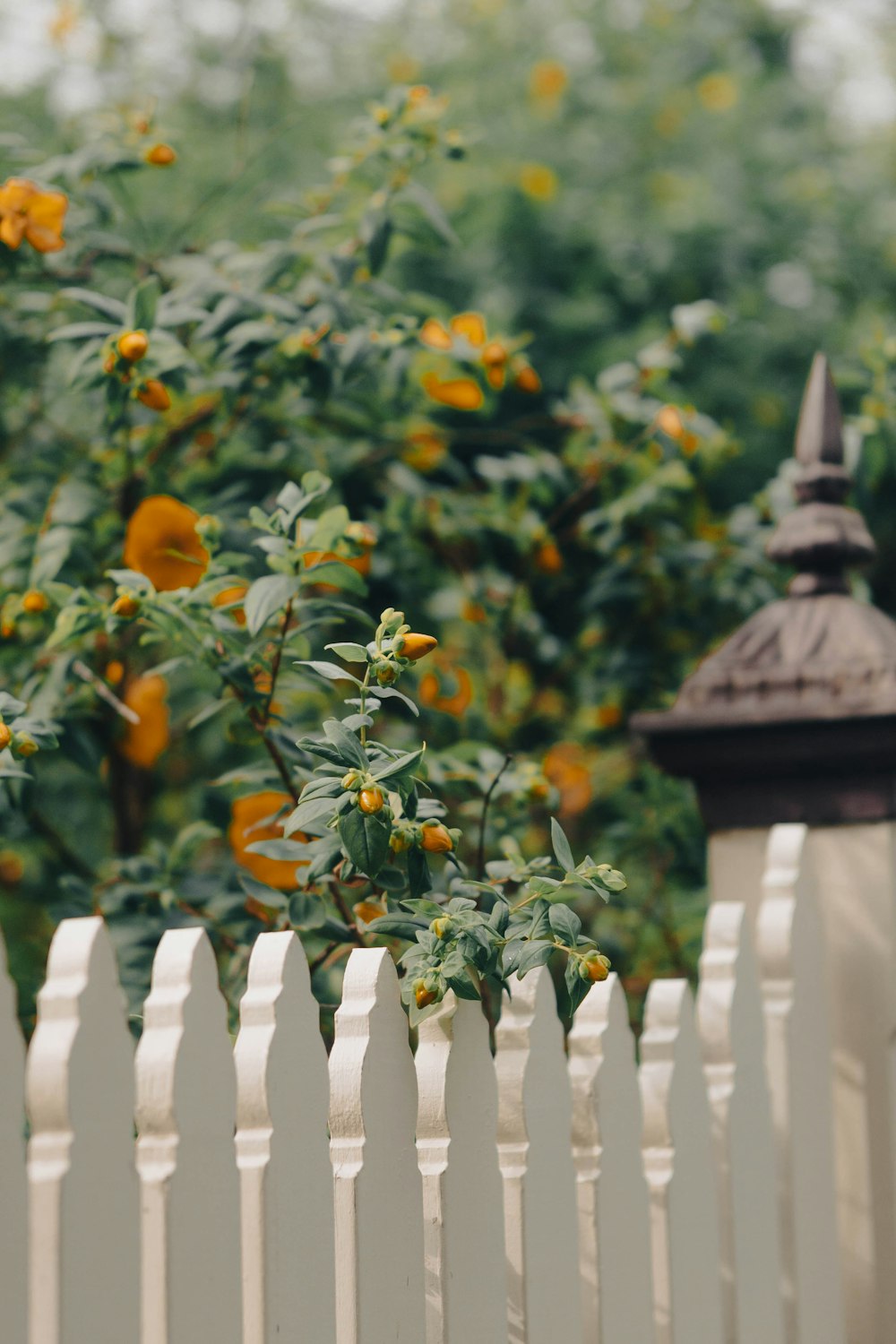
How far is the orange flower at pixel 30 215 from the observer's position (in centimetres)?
168

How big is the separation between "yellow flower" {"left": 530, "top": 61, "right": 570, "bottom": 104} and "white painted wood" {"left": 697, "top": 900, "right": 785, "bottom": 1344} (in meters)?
3.08

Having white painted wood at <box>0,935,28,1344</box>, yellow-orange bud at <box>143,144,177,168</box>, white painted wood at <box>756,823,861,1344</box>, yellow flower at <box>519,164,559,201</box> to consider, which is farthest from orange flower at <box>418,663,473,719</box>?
yellow flower at <box>519,164,559,201</box>

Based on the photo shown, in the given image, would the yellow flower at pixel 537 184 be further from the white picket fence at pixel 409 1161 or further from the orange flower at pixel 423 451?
the white picket fence at pixel 409 1161

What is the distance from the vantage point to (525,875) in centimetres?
125

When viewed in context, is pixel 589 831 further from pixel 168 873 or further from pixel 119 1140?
pixel 119 1140

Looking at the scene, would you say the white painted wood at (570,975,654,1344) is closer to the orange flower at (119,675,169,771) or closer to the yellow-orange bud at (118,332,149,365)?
the yellow-orange bud at (118,332,149,365)

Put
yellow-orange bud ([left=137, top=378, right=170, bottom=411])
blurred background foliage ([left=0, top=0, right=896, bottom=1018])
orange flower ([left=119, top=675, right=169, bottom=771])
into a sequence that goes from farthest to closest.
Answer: orange flower ([left=119, top=675, right=169, bottom=771]) → blurred background foliage ([left=0, top=0, right=896, bottom=1018]) → yellow-orange bud ([left=137, top=378, right=170, bottom=411])

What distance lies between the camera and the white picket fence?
82 cm

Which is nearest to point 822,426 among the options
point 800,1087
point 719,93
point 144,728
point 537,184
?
point 800,1087

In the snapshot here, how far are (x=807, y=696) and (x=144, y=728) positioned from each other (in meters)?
0.93

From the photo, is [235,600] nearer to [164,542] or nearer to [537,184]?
[164,542]

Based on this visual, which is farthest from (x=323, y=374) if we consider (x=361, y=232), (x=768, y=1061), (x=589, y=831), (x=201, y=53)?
(x=201, y=53)

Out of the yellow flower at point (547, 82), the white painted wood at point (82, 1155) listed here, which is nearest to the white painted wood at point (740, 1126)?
the white painted wood at point (82, 1155)

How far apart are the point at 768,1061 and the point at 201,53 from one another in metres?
4.55
